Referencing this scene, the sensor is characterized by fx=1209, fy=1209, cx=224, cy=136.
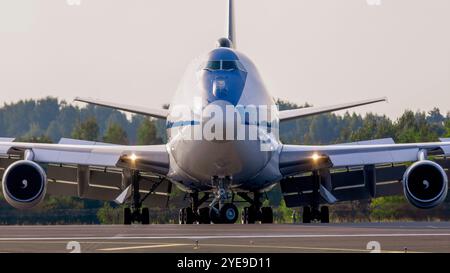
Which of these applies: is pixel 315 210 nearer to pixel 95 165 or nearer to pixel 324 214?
pixel 324 214

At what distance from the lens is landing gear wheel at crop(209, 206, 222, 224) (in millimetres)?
30938

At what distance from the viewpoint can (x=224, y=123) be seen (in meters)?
30.0

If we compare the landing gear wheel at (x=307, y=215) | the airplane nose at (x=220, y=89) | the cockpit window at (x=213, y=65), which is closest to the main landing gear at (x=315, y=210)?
the landing gear wheel at (x=307, y=215)

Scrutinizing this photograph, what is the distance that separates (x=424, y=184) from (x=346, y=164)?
9.84 feet

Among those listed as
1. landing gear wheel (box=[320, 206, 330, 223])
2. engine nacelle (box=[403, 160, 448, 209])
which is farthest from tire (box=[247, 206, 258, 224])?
engine nacelle (box=[403, 160, 448, 209])

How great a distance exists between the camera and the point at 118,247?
17.3m

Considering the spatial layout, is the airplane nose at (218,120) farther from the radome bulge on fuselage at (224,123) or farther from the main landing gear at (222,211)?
the main landing gear at (222,211)

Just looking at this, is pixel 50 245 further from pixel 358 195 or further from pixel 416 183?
pixel 358 195

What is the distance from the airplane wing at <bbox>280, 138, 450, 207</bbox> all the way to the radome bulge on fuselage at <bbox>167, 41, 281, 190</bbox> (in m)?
1.16

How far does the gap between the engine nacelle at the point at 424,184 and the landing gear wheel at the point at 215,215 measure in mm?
5107

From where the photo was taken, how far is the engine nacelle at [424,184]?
32066 mm
